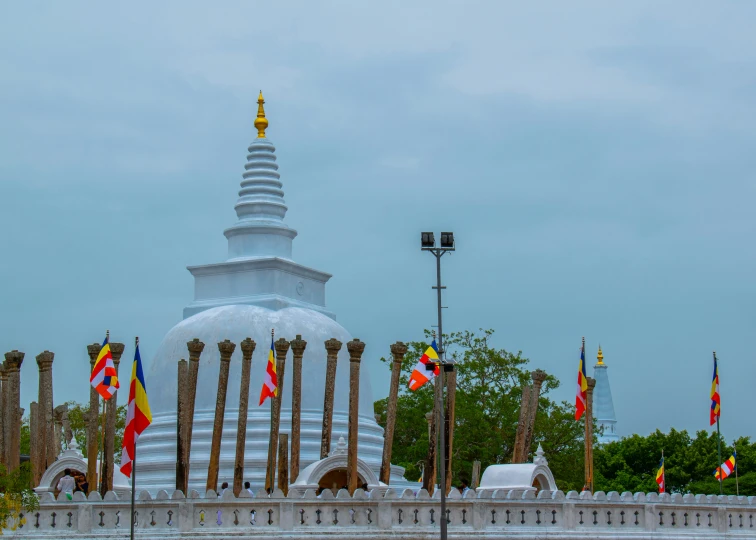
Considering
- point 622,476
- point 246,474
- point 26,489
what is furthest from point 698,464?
point 26,489

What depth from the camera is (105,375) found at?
132 feet

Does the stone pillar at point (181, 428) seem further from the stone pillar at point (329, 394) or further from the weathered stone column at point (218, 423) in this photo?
the stone pillar at point (329, 394)

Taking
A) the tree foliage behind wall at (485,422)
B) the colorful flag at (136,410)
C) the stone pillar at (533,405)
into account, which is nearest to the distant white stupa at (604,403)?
the tree foliage behind wall at (485,422)

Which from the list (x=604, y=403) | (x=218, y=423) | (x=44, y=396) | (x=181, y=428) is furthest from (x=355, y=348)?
(x=604, y=403)

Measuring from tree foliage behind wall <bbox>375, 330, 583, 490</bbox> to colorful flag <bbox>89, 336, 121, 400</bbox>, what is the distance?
91.4 ft

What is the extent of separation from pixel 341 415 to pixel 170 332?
8371 mm

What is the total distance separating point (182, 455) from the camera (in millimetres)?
41156

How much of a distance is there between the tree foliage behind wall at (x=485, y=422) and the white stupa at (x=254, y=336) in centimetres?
920

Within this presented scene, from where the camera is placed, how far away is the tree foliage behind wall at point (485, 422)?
66562 mm

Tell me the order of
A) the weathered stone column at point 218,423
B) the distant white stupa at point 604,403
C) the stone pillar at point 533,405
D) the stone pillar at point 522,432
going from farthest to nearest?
the distant white stupa at point 604,403 → the stone pillar at point 533,405 → the stone pillar at point 522,432 → the weathered stone column at point 218,423

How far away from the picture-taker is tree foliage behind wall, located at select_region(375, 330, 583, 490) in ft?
218

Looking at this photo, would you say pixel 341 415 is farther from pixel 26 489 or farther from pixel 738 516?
pixel 26 489

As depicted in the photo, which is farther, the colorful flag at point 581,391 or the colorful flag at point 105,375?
the colorful flag at point 581,391

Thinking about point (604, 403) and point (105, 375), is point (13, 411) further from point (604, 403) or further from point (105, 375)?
point (604, 403)
